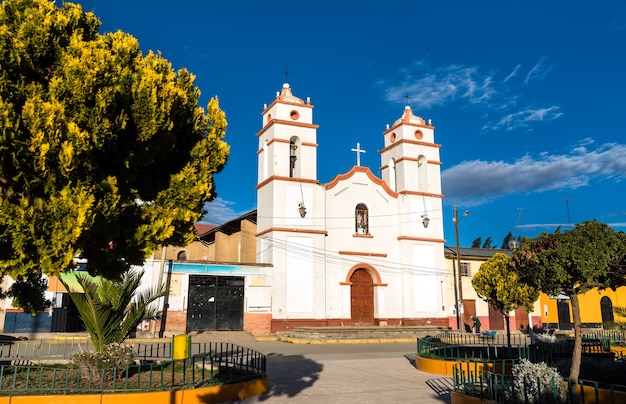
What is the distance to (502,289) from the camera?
806 inches

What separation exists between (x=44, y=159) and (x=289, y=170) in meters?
23.0

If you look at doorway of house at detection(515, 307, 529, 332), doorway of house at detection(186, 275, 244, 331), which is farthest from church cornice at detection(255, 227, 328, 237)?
doorway of house at detection(515, 307, 529, 332)

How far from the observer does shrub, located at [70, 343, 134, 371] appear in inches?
368

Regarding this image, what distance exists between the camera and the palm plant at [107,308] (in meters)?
9.70

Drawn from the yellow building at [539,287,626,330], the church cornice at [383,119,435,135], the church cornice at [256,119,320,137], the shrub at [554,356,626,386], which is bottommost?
the shrub at [554,356,626,386]

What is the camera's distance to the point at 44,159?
7.05 meters

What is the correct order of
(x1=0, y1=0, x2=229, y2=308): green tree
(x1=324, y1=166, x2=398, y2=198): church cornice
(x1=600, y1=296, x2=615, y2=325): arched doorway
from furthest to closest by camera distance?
(x1=600, y1=296, x2=615, y2=325): arched doorway → (x1=324, y1=166, x2=398, y2=198): church cornice → (x1=0, y1=0, x2=229, y2=308): green tree

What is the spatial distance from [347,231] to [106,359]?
22.2 meters

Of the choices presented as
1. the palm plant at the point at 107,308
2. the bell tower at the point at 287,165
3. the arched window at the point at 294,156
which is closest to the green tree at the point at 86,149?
the palm plant at the point at 107,308

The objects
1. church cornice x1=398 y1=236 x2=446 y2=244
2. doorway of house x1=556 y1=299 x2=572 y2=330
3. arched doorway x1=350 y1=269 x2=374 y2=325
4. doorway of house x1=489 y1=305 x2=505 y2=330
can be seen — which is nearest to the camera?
arched doorway x1=350 y1=269 x2=374 y2=325

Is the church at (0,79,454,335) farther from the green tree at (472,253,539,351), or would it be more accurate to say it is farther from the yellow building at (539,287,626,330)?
the green tree at (472,253,539,351)

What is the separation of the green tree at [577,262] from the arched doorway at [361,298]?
21.3 metres

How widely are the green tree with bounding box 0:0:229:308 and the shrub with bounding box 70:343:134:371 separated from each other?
1597 millimetres

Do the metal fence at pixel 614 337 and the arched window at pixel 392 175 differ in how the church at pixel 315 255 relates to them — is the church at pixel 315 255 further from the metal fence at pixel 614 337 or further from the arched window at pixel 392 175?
the metal fence at pixel 614 337
